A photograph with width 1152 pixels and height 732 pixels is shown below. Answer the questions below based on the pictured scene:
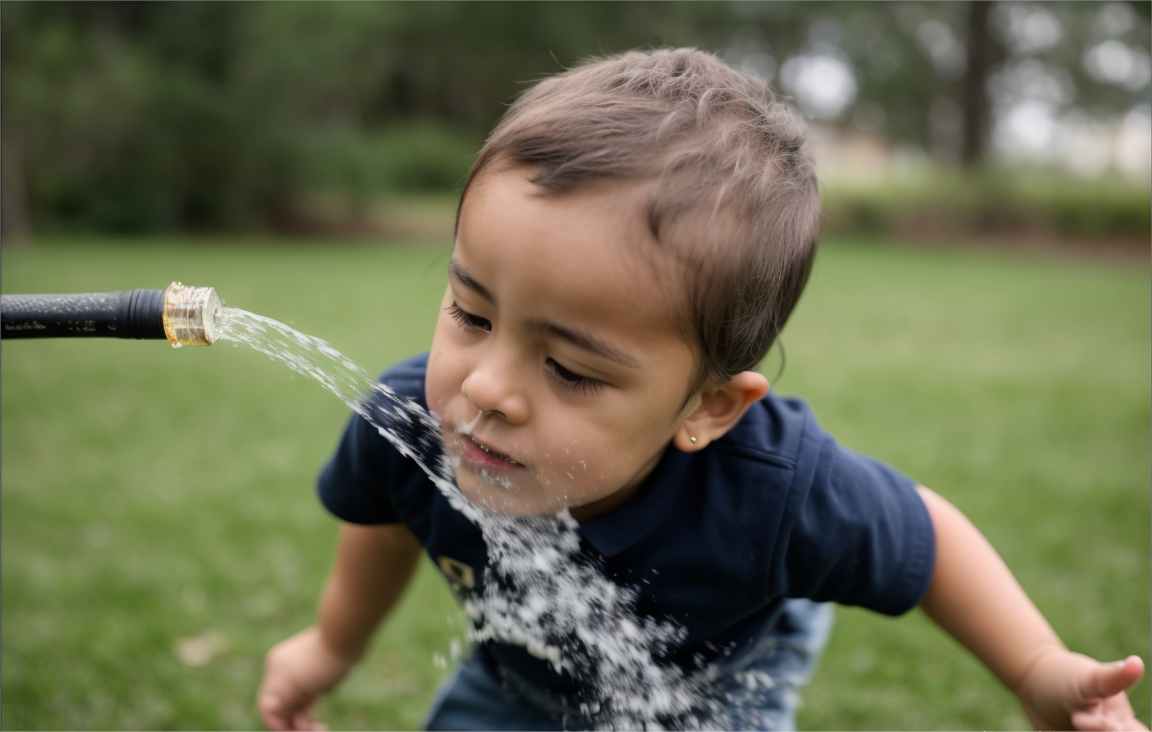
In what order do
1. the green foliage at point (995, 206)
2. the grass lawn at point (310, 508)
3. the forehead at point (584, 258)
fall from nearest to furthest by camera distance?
the forehead at point (584, 258)
the grass lawn at point (310, 508)
the green foliage at point (995, 206)

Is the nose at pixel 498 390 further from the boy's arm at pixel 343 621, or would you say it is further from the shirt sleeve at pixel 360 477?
the boy's arm at pixel 343 621

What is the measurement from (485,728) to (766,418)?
876 millimetres

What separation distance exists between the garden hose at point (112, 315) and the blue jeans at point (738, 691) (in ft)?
3.61

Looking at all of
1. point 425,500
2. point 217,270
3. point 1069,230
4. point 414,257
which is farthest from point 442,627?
point 1069,230

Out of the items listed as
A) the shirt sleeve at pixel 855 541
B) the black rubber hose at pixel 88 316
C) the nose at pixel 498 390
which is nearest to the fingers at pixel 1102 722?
the shirt sleeve at pixel 855 541

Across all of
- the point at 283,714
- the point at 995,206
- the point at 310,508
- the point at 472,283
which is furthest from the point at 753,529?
the point at 995,206

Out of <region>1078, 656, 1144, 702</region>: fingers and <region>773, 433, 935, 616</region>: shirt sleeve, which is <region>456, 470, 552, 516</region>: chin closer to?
<region>773, 433, 935, 616</region>: shirt sleeve

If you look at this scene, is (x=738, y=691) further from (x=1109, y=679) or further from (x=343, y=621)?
(x=343, y=621)

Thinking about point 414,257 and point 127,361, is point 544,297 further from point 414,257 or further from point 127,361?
point 414,257

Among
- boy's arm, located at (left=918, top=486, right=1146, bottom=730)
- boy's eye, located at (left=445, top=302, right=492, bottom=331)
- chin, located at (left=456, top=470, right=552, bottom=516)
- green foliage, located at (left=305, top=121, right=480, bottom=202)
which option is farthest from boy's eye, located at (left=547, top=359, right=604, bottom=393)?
green foliage, located at (left=305, top=121, right=480, bottom=202)

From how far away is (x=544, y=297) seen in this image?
148 cm

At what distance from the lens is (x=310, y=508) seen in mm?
4371

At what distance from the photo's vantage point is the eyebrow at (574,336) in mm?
1494

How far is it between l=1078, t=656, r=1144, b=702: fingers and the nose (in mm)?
1000
